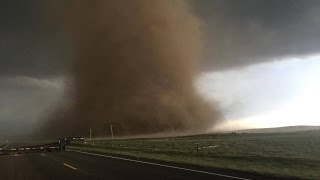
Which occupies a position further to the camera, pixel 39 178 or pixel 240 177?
pixel 39 178

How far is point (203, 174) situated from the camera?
14.5 meters

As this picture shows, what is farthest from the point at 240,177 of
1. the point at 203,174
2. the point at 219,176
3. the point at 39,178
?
the point at 39,178

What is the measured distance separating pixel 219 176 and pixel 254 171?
61.1 inches

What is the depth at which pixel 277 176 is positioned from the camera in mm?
13273

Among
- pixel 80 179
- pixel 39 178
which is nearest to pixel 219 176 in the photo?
pixel 80 179

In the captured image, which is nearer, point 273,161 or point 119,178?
point 119,178

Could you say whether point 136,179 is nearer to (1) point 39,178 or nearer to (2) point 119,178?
(2) point 119,178

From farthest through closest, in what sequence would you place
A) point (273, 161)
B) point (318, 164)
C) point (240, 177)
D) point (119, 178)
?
point (273, 161), point (318, 164), point (119, 178), point (240, 177)

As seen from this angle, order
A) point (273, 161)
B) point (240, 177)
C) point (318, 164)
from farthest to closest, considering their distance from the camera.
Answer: point (273, 161) < point (318, 164) < point (240, 177)

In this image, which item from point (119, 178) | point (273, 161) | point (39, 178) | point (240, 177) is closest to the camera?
point (240, 177)

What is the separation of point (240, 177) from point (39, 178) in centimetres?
658

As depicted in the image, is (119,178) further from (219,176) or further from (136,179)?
(219,176)

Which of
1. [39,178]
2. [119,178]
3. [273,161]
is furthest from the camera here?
[273,161]

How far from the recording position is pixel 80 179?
46.5 ft
